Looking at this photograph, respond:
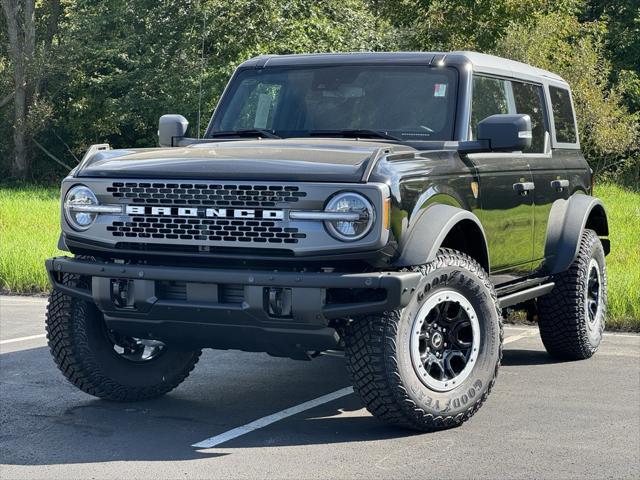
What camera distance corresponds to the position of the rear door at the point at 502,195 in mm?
6676

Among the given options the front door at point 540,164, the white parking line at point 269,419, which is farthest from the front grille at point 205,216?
the front door at point 540,164

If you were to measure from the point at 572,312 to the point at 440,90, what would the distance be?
2.05 m

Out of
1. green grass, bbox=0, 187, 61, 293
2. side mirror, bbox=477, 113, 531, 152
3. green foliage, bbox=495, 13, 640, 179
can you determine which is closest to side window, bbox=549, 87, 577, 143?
side mirror, bbox=477, 113, 531, 152

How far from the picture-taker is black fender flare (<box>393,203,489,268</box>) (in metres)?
5.55

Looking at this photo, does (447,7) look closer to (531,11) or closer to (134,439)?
(531,11)

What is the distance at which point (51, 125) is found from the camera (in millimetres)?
39625

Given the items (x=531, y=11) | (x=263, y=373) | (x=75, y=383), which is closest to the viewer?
(x=75, y=383)

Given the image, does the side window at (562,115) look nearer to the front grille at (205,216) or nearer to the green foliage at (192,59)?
the front grille at (205,216)

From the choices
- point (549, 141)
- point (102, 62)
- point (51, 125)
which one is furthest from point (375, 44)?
point (549, 141)

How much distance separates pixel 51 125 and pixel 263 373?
3344 centimetres

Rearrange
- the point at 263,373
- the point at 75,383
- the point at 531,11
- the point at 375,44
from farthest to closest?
1. the point at 375,44
2. the point at 531,11
3. the point at 263,373
4. the point at 75,383

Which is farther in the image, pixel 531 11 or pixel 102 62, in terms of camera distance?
pixel 102 62

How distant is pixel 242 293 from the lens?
5.52m

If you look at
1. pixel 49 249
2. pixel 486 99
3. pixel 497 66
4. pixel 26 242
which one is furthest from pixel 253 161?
pixel 26 242
